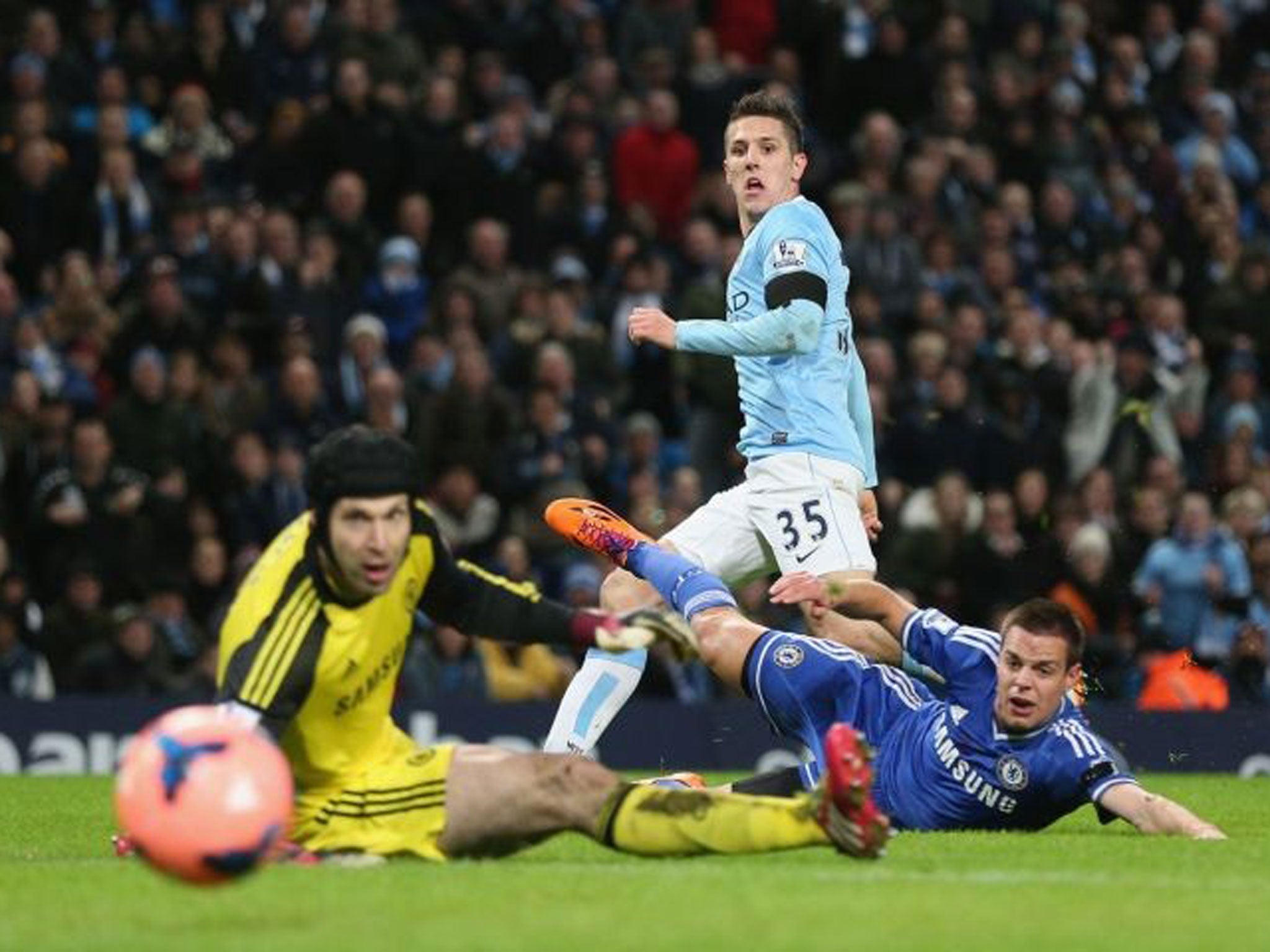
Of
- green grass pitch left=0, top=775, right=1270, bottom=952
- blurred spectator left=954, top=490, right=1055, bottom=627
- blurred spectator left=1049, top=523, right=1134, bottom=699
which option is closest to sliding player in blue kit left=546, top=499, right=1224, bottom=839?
green grass pitch left=0, top=775, right=1270, bottom=952

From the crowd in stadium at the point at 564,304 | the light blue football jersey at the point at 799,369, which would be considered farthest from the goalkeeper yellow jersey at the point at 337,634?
the crowd in stadium at the point at 564,304

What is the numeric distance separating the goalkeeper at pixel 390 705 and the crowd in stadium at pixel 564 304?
29.0 ft

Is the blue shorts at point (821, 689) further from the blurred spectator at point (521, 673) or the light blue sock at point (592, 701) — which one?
the blurred spectator at point (521, 673)

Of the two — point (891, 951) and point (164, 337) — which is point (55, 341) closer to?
point (164, 337)

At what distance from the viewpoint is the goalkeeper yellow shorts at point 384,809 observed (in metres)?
8.79

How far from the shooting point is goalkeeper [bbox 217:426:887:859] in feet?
27.5

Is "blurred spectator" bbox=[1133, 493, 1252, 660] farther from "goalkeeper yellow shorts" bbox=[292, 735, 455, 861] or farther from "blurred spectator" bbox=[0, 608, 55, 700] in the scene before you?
"goalkeeper yellow shorts" bbox=[292, 735, 455, 861]

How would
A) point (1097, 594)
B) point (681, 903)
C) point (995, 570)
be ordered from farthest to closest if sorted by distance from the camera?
1. point (1097, 594)
2. point (995, 570)
3. point (681, 903)

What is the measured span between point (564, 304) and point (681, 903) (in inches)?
471

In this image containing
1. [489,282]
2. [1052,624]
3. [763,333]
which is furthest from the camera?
[489,282]

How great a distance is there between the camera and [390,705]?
8867mm

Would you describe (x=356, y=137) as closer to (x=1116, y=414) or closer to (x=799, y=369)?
(x=1116, y=414)

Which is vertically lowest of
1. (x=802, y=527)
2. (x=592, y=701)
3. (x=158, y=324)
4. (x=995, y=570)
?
(x=592, y=701)

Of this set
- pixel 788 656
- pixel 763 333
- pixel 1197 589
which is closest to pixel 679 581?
pixel 788 656
